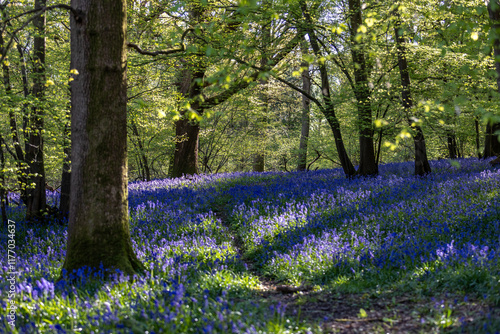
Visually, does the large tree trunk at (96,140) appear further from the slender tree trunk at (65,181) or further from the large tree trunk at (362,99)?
the large tree trunk at (362,99)

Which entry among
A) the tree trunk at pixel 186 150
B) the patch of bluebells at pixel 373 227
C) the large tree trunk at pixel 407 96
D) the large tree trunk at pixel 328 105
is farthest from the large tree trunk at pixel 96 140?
the tree trunk at pixel 186 150

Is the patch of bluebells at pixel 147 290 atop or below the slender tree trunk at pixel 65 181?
below

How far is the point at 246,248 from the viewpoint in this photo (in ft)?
23.5

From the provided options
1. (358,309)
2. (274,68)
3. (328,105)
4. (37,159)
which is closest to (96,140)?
(358,309)

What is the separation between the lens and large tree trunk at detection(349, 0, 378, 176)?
37.6ft

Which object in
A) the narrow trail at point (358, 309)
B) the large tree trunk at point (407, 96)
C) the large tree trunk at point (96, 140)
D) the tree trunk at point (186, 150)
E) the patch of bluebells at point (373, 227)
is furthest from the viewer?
the tree trunk at point (186, 150)

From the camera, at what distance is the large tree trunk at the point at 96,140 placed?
4.54 meters

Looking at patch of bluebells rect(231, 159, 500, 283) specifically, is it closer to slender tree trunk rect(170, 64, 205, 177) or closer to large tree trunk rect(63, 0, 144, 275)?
large tree trunk rect(63, 0, 144, 275)

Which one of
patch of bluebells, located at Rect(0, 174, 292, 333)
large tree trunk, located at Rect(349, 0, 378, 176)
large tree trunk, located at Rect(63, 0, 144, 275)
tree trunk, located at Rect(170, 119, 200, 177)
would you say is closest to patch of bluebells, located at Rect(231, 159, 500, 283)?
patch of bluebells, located at Rect(0, 174, 292, 333)

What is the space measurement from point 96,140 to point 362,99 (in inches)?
378

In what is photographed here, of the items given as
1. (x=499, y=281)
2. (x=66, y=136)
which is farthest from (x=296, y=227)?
(x=66, y=136)

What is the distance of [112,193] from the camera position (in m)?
4.61

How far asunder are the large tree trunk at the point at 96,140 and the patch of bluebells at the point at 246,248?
37 cm

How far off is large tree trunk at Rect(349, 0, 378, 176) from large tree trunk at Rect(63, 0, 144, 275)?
8074 millimetres
